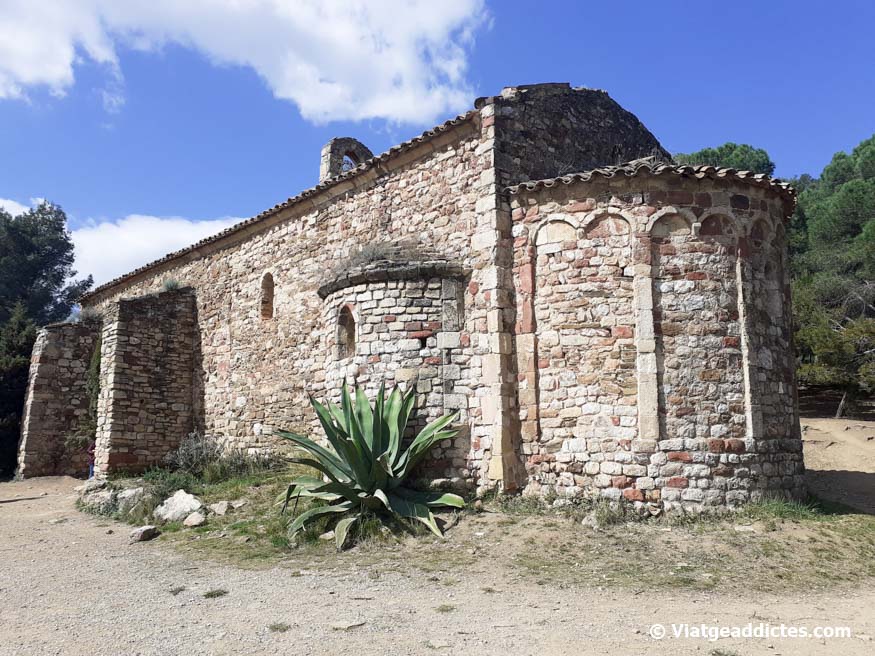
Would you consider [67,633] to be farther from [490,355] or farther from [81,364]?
[81,364]

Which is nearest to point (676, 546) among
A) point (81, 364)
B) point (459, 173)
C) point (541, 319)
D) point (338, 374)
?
point (541, 319)

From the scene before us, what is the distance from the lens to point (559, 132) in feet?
32.7

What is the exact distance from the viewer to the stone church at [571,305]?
25.7ft

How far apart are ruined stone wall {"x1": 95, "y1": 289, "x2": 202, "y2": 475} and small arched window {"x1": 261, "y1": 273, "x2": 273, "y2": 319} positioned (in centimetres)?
271

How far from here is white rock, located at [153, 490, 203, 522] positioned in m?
9.20

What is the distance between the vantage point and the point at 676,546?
682cm

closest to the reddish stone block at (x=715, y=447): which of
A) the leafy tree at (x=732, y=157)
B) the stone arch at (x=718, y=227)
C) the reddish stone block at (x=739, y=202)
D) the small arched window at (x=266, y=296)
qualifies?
the stone arch at (x=718, y=227)

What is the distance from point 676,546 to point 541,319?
3.10 meters

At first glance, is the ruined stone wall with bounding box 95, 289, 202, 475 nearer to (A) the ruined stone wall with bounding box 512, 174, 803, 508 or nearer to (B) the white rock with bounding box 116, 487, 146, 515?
(B) the white rock with bounding box 116, 487, 146, 515

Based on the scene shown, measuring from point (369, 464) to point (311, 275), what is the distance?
5085 millimetres

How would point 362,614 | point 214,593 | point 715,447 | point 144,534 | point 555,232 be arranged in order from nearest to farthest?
1. point 362,614
2. point 214,593
3. point 715,447
4. point 144,534
5. point 555,232

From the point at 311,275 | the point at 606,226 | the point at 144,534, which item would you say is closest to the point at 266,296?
the point at 311,275

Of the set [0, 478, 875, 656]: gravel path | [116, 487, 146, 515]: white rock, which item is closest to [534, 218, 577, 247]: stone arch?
[0, 478, 875, 656]: gravel path

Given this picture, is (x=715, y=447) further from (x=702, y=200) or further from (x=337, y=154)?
(x=337, y=154)
